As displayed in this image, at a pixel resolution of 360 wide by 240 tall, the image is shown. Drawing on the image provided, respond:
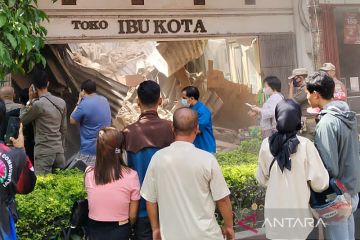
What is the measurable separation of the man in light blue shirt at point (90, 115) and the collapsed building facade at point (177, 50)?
2.46 metres

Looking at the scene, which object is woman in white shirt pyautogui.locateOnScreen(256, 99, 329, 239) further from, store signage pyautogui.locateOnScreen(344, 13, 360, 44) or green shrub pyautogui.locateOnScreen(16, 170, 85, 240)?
store signage pyautogui.locateOnScreen(344, 13, 360, 44)

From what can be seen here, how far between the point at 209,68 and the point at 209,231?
6847mm

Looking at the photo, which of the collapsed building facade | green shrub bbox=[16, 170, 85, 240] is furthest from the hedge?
the collapsed building facade

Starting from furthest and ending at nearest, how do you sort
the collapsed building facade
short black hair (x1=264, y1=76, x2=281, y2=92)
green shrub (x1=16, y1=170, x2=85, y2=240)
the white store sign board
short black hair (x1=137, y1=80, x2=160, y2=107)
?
the collapsed building facade, the white store sign board, short black hair (x1=264, y1=76, x2=281, y2=92), green shrub (x1=16, y1=170, x2=85, y2=240), short black hair (x1=137, y1=80, x2=160, y2=107)

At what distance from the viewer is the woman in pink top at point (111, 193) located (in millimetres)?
4066

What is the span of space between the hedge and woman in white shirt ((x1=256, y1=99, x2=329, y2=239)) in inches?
79.7

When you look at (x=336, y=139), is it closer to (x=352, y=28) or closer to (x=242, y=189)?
(x=242, y=189)

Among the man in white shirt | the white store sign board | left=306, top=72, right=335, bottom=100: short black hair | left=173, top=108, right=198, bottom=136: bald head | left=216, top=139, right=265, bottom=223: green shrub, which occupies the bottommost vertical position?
left=216, top=139, right=265, bottom=223: green shrub

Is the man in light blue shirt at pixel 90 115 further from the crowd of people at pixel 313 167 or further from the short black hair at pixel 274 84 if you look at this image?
the crowd of people at pixel 313 167

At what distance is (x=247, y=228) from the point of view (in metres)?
6.34

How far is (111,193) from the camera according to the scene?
4.05 meters

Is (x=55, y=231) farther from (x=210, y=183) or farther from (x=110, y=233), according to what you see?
(x=210, y=183)

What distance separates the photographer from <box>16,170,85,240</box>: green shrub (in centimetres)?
494

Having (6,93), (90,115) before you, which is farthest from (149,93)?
(6,93)
